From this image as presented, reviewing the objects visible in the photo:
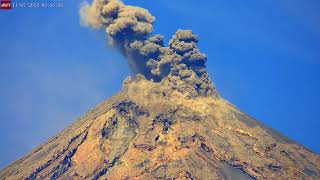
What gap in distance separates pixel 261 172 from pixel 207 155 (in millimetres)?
9317

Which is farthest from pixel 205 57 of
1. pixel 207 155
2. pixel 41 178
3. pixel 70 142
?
pixel 41 178

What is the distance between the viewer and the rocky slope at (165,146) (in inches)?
4358

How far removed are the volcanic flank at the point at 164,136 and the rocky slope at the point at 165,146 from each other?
0.53 feet

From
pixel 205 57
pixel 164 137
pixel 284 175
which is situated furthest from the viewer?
pixel 205 57

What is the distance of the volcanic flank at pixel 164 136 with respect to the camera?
4373 inches

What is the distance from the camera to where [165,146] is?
11588cm

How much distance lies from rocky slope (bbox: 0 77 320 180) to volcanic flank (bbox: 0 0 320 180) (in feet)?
0.53

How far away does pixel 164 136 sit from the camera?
118 m

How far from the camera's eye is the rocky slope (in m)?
111

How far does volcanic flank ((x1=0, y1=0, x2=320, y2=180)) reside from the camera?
111 metres

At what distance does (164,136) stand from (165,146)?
2.76 metres

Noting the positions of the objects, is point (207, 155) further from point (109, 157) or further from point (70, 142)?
point (70, 142)

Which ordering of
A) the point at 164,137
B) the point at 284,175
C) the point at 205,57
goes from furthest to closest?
the point at 205,57 → the point at 164,137 → the point at 284,175

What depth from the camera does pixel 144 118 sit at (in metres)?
121
